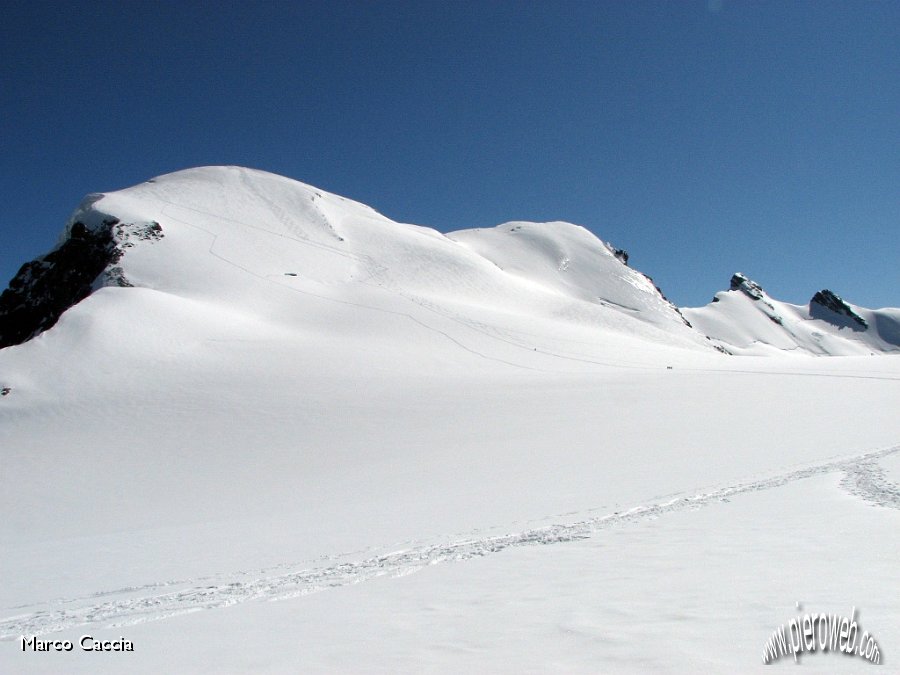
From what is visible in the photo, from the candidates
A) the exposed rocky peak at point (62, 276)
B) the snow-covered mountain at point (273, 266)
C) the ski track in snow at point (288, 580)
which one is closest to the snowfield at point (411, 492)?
the ski track in snow at point (288, 580)

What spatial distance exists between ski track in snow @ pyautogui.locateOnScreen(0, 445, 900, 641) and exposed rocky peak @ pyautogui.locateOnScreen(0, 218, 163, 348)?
42911 millimetres

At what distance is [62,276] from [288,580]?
174 ft

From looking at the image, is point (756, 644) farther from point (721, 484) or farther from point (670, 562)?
point (721, 484)

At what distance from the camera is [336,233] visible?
208 feet

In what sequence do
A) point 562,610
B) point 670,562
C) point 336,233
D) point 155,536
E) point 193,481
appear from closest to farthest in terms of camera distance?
point 562,610 → point 670,562 → point 155,536 → point 193,481 → point 336,233

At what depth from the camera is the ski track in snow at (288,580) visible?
22.5 ft

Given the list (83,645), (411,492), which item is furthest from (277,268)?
(83,645)

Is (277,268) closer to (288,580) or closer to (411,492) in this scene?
(411,492)

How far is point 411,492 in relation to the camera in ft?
45.5

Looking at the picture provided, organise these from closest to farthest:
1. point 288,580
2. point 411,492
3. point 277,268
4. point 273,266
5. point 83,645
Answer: point 83,645
point 288,580
point 411,492
point 277,268
point 273,266

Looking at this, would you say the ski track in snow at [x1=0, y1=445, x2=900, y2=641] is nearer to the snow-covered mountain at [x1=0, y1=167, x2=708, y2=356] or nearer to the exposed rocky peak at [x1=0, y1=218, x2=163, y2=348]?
the snow-covered mountain at [x1=0, y1=167, x2=708, y2=356]

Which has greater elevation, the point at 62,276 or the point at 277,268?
the point at 62,276

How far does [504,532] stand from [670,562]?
3.45 m

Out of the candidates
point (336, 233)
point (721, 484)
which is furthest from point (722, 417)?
point (336, 233)
